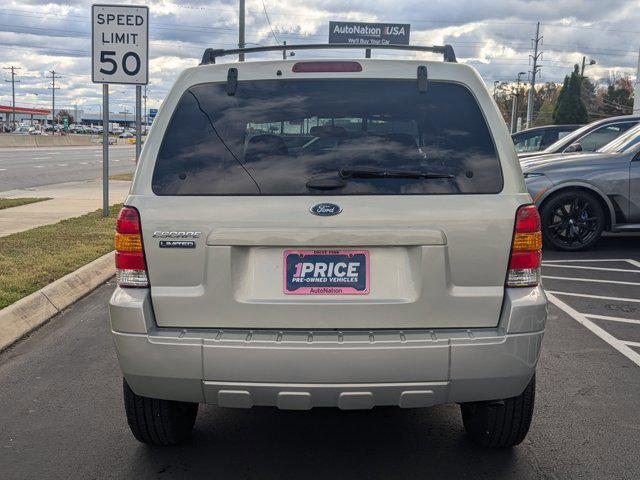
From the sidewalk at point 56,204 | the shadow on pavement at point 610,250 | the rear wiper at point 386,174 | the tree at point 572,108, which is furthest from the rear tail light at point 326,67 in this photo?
the tree at point 572,108

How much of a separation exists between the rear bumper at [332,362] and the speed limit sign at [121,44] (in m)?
9.06

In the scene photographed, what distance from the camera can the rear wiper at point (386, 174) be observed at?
3223 millimetres

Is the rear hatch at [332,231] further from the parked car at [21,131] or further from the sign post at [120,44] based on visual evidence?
the parked car at [21,131]

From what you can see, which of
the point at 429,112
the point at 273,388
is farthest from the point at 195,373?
the point at 429,112

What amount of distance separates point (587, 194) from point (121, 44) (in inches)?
289

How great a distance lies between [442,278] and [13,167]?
26854 millimetres

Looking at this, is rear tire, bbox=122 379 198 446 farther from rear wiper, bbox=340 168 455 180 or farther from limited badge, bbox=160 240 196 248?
rear wiper, bbox=340 168 455 180

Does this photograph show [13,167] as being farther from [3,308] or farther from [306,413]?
[306,413]

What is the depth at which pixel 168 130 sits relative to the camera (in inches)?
132

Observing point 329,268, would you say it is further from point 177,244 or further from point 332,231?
point 177,244

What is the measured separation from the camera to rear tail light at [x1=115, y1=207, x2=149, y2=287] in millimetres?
3248

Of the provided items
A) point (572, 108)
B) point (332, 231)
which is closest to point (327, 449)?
point (332, 231)

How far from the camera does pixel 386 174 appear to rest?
127 inches

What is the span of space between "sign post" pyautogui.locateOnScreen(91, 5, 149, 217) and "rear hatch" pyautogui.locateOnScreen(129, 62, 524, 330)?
29.1 feet
